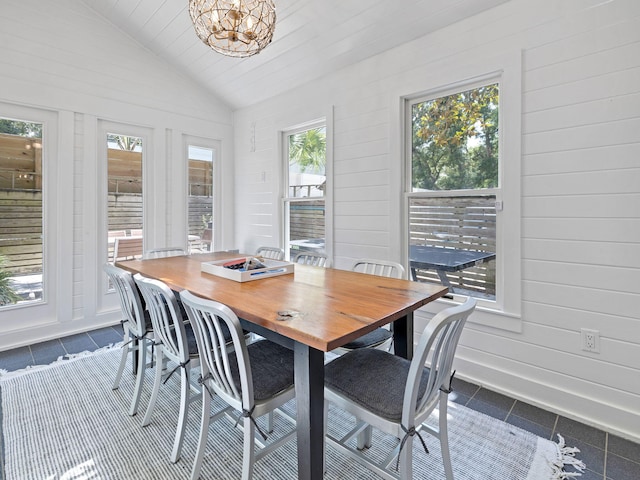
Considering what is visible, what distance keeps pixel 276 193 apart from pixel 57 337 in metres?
2.60

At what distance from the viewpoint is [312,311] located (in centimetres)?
137

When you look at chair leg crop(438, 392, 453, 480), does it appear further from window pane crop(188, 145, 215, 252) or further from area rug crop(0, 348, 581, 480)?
window pane crop(188, 145, 215, 252)

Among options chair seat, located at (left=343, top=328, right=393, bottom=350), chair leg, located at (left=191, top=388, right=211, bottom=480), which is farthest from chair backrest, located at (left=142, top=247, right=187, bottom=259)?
chair seat, located at (left=343, top=328, right=393, bottom=350)

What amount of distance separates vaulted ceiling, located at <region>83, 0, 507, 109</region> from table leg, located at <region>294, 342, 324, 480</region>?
2.47 m

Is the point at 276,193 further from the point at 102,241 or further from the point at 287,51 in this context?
the point at 102,241

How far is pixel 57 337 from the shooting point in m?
3.26

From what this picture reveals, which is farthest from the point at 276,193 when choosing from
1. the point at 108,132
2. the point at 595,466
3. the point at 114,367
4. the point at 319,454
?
the point at 595,466

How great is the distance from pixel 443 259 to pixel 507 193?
2.24 feet

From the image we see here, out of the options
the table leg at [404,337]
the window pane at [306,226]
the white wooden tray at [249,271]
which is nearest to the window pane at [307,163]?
the window pane at [306,226]

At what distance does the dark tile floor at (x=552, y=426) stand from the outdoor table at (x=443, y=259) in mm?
772

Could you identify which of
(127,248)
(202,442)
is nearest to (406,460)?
(202,442)

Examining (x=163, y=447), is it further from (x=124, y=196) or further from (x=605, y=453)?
(x=124, y=196)

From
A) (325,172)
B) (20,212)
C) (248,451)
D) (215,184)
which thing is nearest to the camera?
(248,451)

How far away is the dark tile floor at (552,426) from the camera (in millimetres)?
1631
